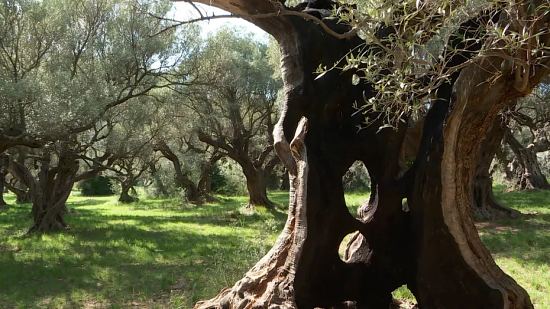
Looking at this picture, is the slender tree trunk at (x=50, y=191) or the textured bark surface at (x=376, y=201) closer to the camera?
the textured bark surface at (x=376, y=201)

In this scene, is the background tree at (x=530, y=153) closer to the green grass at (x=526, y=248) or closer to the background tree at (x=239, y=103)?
the green grass at (x=526, y=248)

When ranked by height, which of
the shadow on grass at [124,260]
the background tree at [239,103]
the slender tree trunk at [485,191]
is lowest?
the shadow on grass at [124,260]

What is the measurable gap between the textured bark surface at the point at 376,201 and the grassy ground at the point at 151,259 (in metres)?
1.97

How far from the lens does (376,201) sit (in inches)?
225

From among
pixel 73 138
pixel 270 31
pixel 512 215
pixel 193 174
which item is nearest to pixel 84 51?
pixel 73 138

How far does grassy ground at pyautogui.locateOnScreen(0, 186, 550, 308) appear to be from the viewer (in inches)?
337

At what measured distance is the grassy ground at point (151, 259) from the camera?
337 inches

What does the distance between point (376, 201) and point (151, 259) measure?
26.8 ft

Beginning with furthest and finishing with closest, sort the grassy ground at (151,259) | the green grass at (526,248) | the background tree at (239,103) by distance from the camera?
the background tree at (239,103), the grassy ground at (151,259), the green grass at (526,248)

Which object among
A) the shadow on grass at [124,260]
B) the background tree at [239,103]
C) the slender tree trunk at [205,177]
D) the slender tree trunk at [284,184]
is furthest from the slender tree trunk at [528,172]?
the slender tree trunk at [284,184]

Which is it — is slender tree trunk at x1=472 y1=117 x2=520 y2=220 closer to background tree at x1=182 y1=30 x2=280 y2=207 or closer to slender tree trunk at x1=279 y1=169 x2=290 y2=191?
background tree at x1=182 y1=30 x2=280 y2=207

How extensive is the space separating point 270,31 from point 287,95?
76 centimetres

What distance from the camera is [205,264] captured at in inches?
451

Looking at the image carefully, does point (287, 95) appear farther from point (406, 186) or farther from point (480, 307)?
point (480, 307)
